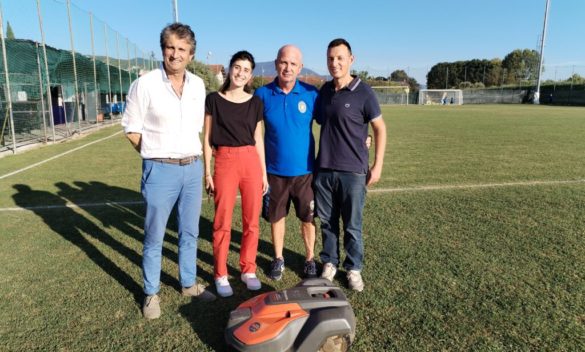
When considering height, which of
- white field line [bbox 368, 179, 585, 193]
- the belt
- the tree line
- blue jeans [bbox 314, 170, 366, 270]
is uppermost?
the tree line

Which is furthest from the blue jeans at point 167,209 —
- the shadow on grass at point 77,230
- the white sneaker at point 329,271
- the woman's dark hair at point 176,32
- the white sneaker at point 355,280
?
the white sneaker at point 355,280

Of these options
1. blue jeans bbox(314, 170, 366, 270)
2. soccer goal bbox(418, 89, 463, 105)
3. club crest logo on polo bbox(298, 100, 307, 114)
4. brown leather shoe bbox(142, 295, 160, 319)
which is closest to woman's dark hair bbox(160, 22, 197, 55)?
club crest logo on polo bbox(298, 100, 307, 114)

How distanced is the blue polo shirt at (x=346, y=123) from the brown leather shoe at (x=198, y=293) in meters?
1.32

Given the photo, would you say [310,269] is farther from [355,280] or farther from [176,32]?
[176,32]

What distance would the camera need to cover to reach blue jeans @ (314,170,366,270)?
Answer: 336 centimetres

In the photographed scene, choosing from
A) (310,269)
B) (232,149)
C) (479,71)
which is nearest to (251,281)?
(310,269)

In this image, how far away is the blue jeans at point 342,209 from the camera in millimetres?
3357

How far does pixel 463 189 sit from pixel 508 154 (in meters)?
4.14

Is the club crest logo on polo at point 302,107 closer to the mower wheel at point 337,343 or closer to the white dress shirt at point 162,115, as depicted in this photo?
the white dress shirt at point 162,115

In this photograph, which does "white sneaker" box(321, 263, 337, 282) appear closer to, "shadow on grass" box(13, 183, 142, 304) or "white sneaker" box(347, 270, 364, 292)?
"white sneaker" box(347, 270, 364, 292)

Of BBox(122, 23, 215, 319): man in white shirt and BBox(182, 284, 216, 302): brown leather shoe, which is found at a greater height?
BBox(122, 23, 215, 319): man in white shirt

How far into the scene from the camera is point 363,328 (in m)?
2.80

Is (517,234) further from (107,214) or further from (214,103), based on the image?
(107,214)

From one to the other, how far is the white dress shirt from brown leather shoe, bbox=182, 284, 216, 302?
3.47ft
